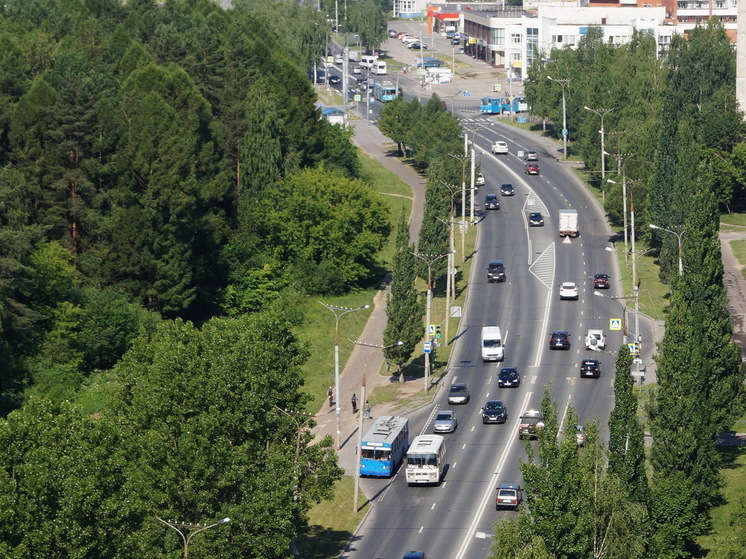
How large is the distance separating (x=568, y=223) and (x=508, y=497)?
72596 millimetres

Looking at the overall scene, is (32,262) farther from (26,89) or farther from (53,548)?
(53,548)

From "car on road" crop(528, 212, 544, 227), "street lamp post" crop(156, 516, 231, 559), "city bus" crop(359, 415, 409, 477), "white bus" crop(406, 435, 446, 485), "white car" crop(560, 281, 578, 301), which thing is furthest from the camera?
"car on road" crop(528, 212, 544, 227)

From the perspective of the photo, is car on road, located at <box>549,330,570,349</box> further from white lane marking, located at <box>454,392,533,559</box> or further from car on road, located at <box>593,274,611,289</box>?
white lane marking, located at <box>454,392,533,559</box>

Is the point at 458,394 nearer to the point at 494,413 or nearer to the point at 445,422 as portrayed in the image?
the point at 494,413

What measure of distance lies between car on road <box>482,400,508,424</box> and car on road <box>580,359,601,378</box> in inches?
423

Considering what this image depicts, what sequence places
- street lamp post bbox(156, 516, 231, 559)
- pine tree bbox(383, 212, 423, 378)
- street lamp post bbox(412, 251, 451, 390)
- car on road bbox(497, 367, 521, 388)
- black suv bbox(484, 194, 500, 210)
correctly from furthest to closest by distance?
black suv bbox(484, 194, 500, 210), pine tree bbox(383, 212, 423, 378), street lamp post bbox(412, 251, 451, 390), car on road bbox(497, 367, 521, 388), street lamp post bbox(156, 516, 231, 559)

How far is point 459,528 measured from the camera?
88.8 m

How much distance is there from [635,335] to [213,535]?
207 feet

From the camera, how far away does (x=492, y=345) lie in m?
124

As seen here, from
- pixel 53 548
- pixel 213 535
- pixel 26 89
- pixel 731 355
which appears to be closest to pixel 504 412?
pixel 731 355

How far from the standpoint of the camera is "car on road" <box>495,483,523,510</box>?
90688 millimetres

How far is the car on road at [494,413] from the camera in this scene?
10788 cm

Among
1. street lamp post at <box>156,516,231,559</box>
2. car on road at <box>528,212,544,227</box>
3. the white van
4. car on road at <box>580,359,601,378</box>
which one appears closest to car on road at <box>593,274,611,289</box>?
the white van

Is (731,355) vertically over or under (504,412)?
over
